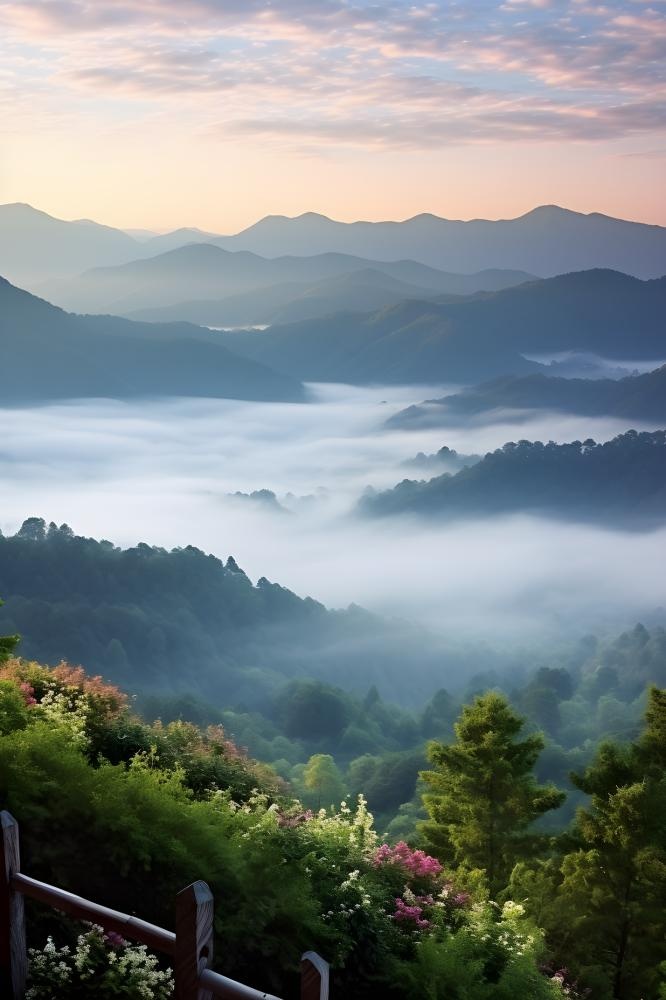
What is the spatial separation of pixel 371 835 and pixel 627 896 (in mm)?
10111

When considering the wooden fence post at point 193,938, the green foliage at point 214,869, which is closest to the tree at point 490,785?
the green foliage at point 214,869

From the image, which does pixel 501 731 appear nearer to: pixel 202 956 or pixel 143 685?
pixel 202 956

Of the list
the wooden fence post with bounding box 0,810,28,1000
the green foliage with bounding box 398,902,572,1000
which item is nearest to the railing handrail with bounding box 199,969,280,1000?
the wooden fence post with bounding box 0,810,28,1000

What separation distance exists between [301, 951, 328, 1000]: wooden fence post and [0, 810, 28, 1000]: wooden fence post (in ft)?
5.05

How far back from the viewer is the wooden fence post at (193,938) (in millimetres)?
3598

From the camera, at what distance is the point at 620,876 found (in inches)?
706

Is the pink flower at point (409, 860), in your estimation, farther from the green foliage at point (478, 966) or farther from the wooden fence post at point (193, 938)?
the wooden fence post at point (193, 938)

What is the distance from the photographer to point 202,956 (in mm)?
3693

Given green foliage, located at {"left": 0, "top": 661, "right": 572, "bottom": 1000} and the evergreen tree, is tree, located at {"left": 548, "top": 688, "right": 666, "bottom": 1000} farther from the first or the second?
green foliage, located at {"left": 0, "top": 661, "right": 572, "bottom": 1000}

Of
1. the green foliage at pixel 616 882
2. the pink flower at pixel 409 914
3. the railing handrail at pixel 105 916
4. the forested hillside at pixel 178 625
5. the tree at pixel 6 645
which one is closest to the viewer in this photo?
the railing handrail at pixel 105 916

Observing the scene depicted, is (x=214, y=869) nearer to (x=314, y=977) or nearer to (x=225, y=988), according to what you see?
(x=225, y=988)

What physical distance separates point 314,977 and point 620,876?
16267 millimetres

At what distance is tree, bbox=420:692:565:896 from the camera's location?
804 inches

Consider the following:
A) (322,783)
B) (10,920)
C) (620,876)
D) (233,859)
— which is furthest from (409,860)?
(322,783)
